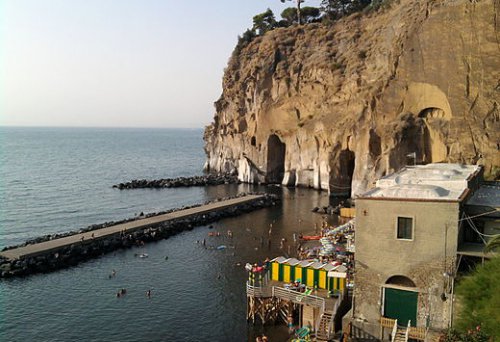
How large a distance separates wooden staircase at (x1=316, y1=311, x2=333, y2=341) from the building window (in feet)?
19.2

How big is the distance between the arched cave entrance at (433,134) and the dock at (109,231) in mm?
22500

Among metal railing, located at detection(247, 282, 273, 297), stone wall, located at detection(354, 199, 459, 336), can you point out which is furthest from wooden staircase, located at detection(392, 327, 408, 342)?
metal railing, located at detection(247, 282, 273, 297)

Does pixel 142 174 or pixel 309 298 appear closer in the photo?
pixel 309 298

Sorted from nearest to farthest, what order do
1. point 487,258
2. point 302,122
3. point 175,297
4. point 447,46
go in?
point 487,258 → point 175,297 → point 447,46 → point 302,122

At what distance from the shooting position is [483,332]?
1612 cm

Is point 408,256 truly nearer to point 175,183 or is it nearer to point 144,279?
point 144,279

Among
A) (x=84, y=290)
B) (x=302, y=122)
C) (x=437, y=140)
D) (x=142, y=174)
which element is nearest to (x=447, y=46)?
(x=437, y=140)

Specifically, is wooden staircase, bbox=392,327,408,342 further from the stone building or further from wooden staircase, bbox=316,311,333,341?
wooden staircase, bbox=316,311,333,341

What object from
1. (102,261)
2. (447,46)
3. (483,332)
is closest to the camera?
(483,332)

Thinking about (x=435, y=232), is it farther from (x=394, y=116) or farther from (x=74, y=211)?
(x=74, y=211)

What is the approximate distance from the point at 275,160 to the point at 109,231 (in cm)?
4445

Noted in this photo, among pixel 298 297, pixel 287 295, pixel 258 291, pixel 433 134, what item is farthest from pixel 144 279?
pixel 433 134

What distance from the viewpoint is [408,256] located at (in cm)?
2273

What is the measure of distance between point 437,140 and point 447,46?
34.6 ft
